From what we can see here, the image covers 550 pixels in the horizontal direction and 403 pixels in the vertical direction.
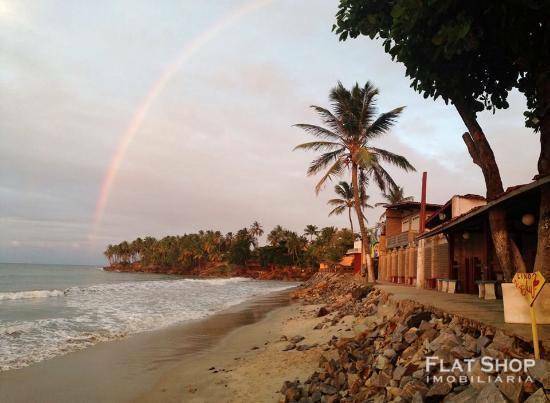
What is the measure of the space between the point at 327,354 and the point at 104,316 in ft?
46.4

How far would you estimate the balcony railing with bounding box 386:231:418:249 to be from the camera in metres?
23.6

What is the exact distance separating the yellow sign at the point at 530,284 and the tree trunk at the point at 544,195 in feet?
5.72

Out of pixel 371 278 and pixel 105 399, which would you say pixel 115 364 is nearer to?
pixel 105 399

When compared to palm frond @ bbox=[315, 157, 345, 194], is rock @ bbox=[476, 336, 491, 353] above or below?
below

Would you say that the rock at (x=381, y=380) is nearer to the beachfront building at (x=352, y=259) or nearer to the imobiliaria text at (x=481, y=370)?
the imobiliaria text at (x=481, y=370)

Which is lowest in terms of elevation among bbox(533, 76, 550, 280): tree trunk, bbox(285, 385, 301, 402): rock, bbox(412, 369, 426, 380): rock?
bbox(285, 385, 301, 402): rock

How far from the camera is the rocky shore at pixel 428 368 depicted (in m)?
3.89

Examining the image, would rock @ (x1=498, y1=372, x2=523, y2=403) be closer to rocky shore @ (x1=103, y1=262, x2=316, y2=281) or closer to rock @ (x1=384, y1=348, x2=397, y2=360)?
rock @ (x1=384, y1=348, x2=397, y2=360)

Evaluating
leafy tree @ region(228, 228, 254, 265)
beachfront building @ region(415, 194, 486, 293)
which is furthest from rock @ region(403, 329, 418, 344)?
leafy tree @ region(228, 228, 254, 265)

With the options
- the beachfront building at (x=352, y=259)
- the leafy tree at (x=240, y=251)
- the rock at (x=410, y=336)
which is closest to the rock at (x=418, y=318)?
the rock at (x=410, y=336)

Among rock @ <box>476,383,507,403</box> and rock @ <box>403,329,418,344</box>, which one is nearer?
rock @ <box>476,383,507,403</box>

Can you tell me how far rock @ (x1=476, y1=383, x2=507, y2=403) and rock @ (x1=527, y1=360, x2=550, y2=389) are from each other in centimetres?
41

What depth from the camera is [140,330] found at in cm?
1473

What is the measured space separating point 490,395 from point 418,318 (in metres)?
3.67
